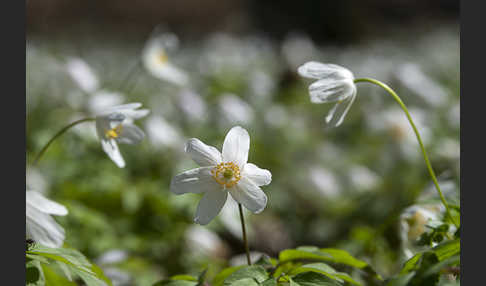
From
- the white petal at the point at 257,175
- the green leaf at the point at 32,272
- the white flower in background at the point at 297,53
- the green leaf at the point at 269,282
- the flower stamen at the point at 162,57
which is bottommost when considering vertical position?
the white flower in background at the point at 297,53

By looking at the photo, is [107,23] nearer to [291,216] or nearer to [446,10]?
[446,10]

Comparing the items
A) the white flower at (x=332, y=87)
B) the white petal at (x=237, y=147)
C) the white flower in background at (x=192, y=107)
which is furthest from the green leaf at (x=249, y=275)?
the white flower in background at (x=192, y=107)

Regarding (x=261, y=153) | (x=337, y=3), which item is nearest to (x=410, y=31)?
(x=337, y=3)

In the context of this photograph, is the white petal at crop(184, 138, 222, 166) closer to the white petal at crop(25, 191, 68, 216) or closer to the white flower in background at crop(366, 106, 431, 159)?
the white petal at crop(25, 191, 68, 216)

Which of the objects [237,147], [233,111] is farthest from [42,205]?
[233,111]

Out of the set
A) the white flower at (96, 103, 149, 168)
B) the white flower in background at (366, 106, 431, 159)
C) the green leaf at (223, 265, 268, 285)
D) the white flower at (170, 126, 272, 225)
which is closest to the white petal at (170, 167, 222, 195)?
the white flower at (170, 126, 272, 225)

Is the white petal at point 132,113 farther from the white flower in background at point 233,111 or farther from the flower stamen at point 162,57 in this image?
the white flower in background at point 233,111

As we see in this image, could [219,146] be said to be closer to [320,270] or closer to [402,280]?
[320,270]
